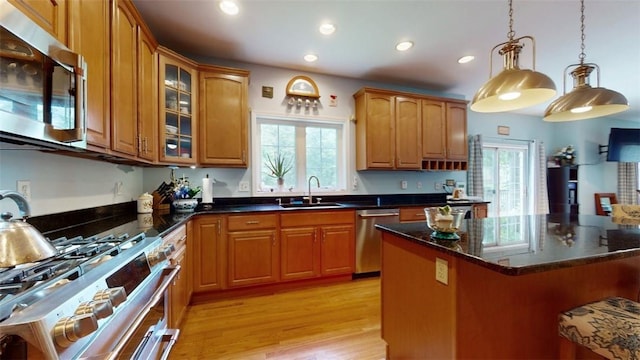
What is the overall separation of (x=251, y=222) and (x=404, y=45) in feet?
8.09

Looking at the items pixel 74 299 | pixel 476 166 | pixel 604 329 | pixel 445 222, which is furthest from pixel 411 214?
pixel 74 299

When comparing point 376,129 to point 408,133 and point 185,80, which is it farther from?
point 185,80

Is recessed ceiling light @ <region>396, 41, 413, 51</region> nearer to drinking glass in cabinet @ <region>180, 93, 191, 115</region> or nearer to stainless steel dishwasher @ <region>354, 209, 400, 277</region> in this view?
stainless steel dishwasher @ <region>354, 209, 400, 277</region>

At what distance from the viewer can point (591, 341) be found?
1.09m

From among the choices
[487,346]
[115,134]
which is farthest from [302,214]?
[487,346]

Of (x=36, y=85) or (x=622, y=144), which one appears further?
(x=622, y=144)

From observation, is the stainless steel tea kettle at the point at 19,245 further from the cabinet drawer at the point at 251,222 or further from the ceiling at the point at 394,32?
the ceiling at the point at 394,32

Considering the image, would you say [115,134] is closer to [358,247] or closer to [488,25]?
[358,247]

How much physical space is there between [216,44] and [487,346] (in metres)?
3.29

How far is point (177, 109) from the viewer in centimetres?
256

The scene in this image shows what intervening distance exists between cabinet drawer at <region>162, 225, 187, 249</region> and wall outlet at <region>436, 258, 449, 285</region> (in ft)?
5.10

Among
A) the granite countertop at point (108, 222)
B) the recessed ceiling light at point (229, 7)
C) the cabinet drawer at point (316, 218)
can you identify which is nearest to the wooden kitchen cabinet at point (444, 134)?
the granite countertop at point (108, 222)

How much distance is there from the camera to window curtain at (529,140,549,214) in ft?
15.8

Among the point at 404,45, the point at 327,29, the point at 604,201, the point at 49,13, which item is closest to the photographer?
the point at 49,13
